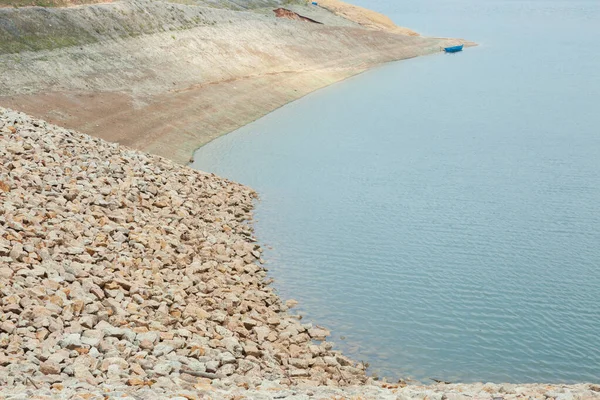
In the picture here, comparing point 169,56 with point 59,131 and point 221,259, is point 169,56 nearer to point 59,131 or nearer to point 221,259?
point 59,131

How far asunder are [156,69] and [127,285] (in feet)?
97.7

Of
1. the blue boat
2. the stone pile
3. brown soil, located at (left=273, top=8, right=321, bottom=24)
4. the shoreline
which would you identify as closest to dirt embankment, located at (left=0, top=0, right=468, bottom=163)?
the shoreline

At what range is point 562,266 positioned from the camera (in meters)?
21.0

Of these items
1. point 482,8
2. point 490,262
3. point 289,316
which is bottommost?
point 289,316

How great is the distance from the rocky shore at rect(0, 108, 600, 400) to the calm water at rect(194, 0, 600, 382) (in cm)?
153

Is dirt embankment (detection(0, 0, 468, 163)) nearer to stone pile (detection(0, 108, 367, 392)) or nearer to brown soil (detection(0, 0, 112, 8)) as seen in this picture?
brown soil (detection(0, 0, 112, 8))

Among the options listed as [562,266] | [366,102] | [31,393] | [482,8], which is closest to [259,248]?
[562,266]

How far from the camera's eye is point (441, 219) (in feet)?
81.5

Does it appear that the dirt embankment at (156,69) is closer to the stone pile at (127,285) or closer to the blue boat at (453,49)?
the stone pile at (127,285)

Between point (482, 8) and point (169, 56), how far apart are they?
7609cm

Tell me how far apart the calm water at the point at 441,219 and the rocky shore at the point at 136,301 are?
153 centimetres

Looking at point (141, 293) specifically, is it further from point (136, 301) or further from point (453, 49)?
point (453, 49)

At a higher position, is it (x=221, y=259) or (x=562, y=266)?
(x=562, y=266)

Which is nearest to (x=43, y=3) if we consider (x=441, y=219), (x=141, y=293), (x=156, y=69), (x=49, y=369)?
(x=156, y=69)
